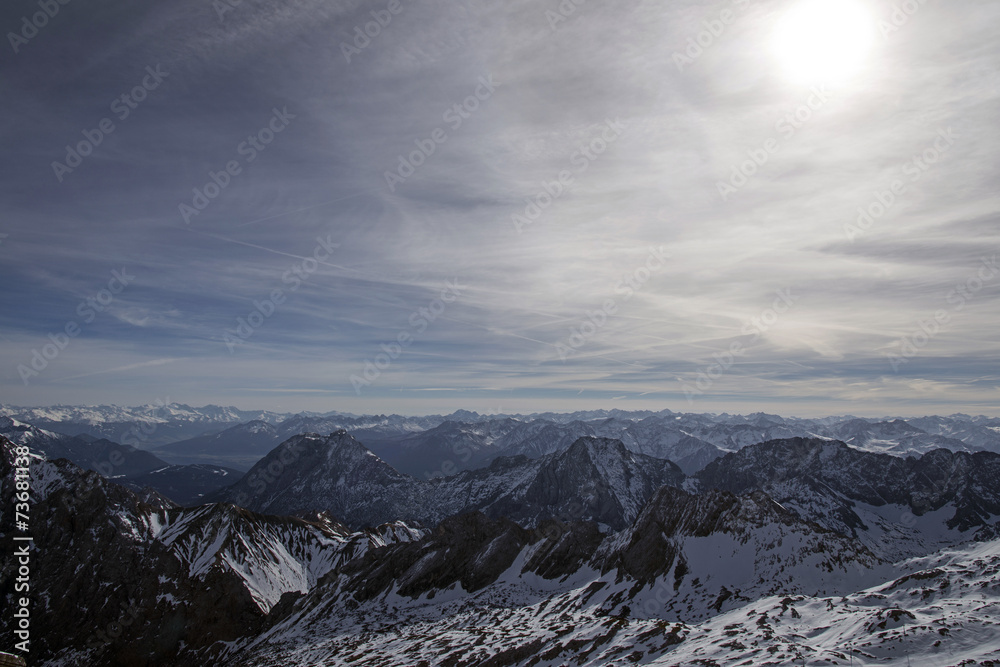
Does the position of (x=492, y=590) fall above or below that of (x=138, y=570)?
below

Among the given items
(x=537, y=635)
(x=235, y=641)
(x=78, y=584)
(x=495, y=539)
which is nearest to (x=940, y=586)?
(x=537, y=635)

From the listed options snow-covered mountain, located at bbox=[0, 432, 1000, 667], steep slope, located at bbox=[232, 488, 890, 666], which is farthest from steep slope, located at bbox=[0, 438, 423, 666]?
steep slope, located at bbox=[232, 488, 890, 666]

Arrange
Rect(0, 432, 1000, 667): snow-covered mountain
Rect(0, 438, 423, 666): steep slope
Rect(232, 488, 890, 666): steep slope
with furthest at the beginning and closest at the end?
Rect(0, 438, 423, 666): steep slope < Rect(232, 488, 890, 666): steep slope < Rect(0, 432, 1000, 667): snow-covered mountain

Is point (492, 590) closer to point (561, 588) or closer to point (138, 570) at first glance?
point (561, 588)

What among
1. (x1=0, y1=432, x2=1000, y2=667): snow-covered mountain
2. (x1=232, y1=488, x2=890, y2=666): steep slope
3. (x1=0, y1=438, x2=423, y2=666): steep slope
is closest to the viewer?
(x1=0, y1=432, x2=1000, y2=667): snow-covered mountain

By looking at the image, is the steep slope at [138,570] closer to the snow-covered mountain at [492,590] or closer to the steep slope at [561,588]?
the snow-covered mountain at [492,590]

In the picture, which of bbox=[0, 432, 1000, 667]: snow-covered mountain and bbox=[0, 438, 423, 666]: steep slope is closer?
bbox=[0, 432, 1000, 667]: snow-covered mountain

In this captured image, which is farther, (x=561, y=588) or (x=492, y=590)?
(x=492, y=590)

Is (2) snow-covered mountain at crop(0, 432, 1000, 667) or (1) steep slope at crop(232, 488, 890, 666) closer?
(2) snow-covered mountain at crop(0, 432, 1000, 667)

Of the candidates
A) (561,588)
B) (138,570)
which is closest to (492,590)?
(561,588)

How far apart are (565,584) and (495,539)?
28952 mm

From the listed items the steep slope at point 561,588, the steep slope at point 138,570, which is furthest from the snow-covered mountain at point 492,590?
the steep slope at point 138,570

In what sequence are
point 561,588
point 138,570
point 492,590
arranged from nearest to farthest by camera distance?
point 561,588
point 492,590
point 138,570

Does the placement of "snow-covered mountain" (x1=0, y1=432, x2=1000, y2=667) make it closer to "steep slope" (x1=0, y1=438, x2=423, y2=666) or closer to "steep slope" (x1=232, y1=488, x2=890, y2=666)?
"steep slope" (x1=232, y1=488, x2=890, y2=666)
